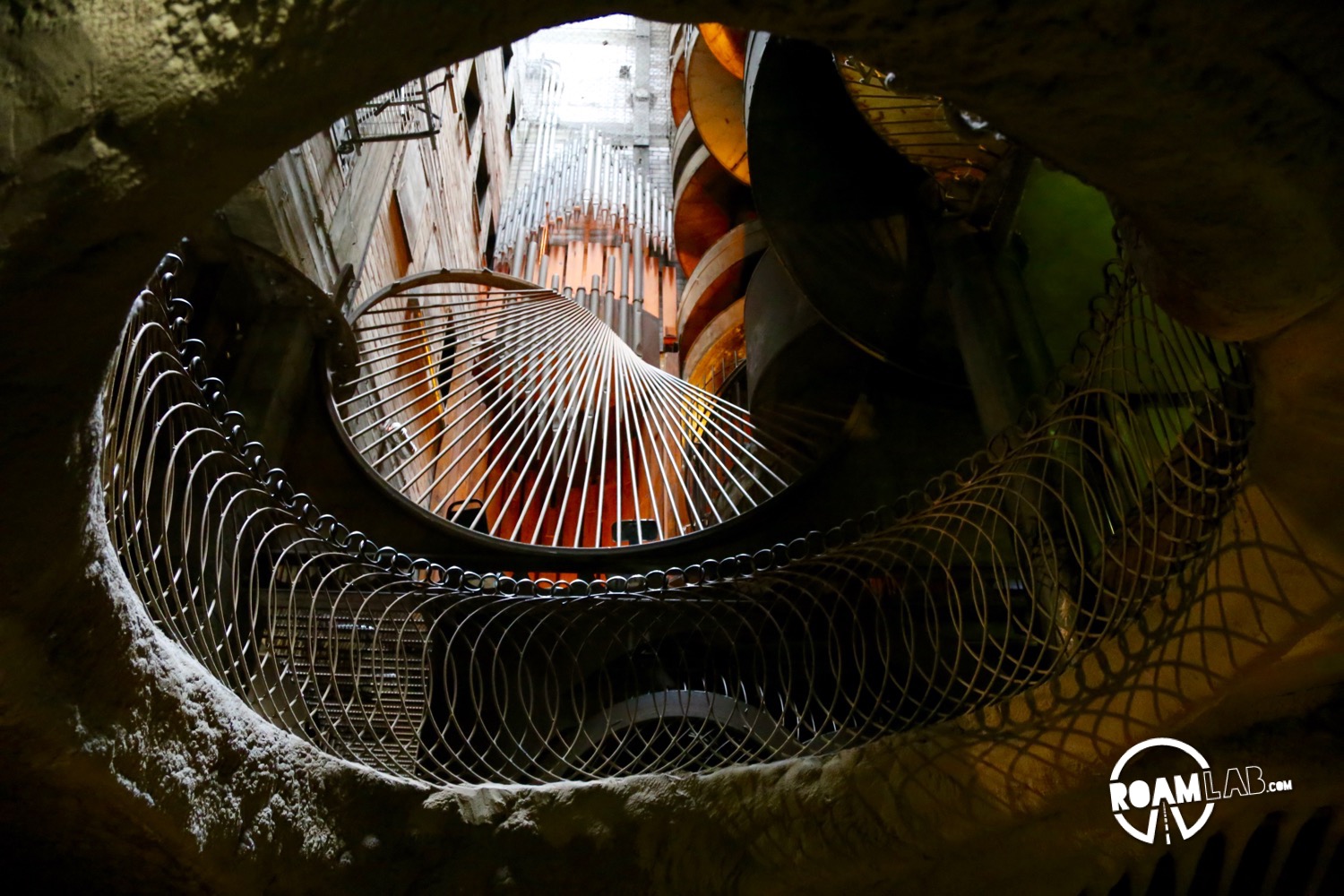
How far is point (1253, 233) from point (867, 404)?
12.1ft

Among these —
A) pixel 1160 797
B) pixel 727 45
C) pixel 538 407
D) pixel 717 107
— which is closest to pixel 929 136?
pixel 1160 797

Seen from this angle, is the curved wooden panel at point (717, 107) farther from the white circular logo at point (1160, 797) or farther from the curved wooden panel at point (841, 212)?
the white circular logo at point (1160, 797)

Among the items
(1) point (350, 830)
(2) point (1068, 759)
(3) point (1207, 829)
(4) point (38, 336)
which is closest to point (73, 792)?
(1) point (350, 830)

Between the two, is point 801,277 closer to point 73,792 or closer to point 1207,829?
point 1207,829

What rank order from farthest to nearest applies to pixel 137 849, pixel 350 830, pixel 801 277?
pixel 801 277, pixel 350 830, pixel 137 849

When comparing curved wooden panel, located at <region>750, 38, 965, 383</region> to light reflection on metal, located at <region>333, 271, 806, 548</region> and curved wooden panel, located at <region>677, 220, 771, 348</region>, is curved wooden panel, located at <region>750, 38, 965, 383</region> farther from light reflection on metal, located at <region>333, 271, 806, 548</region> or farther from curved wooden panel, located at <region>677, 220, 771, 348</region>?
curved wooden panel, located at <region>677, 220, 771, 348</region>

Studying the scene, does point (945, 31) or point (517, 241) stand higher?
point (517, 241)

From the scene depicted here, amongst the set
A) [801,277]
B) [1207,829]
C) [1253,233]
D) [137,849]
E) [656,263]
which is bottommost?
[1207,829]

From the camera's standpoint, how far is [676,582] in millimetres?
3418

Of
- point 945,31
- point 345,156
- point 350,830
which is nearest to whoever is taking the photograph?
point 945,31

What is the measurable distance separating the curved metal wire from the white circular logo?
0.85 feet

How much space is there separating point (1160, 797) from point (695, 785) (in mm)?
1103

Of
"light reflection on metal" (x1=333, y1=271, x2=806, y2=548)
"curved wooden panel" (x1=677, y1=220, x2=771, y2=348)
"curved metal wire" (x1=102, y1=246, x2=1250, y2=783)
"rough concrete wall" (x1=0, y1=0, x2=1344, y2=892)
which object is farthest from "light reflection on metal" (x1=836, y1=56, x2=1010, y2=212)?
"curved wooden panel" (x1=677, y1=220, x2=771, y2=348)

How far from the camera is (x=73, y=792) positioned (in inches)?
65.8
